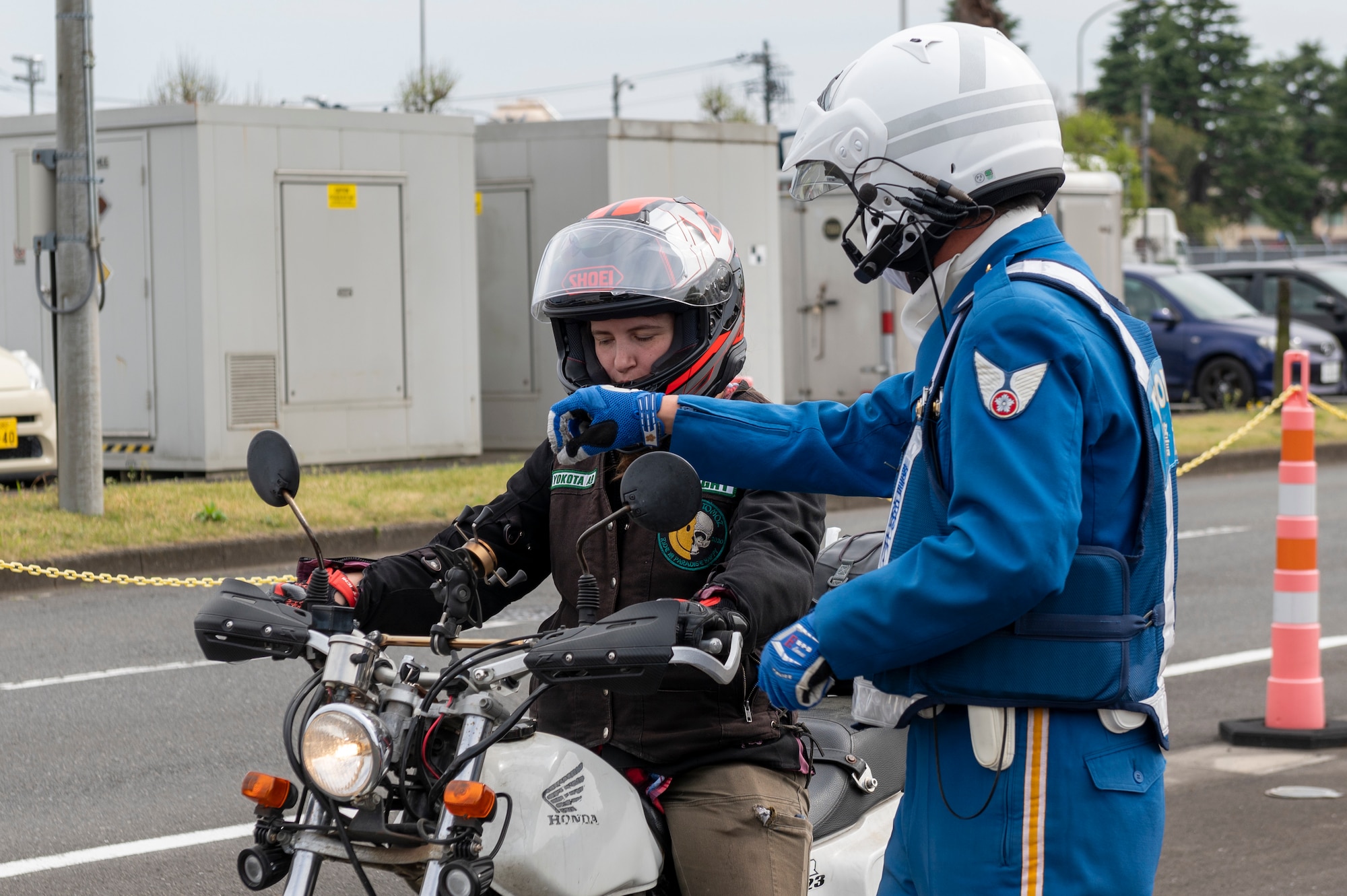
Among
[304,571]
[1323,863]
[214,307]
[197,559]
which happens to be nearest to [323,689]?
[304,571]

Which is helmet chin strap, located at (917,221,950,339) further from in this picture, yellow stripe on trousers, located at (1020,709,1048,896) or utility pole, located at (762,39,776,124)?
utility pole, located at (762,39,776,124)

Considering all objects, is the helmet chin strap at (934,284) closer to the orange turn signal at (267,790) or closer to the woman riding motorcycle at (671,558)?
the woman riding motorcycle at (671,558)

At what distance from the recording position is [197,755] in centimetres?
617

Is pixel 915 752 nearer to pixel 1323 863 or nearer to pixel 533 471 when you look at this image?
pixel 533 471

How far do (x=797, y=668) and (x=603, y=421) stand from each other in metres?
0.49

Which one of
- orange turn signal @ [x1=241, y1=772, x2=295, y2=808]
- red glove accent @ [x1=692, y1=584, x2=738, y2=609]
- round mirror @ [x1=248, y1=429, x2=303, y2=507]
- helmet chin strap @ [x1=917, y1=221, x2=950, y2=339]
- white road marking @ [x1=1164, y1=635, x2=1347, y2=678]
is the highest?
helmet chin strap @ [x1=917, y1=221, x2=950, y2=339]

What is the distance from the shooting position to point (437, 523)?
1120cm

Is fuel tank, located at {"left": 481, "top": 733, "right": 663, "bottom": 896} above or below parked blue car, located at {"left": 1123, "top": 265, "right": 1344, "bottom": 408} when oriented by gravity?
below

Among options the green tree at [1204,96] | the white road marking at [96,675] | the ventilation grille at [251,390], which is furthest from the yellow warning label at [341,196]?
the green tree at [1204,96]

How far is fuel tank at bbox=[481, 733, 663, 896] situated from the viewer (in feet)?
7.56

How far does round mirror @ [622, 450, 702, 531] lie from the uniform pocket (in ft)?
2.10

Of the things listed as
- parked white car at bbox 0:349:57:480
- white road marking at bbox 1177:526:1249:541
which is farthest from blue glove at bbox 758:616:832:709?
parked white car at bbox 0:349:57:480

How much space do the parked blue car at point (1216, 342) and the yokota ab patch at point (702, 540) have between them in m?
17.8

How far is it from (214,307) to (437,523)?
12.8ft
